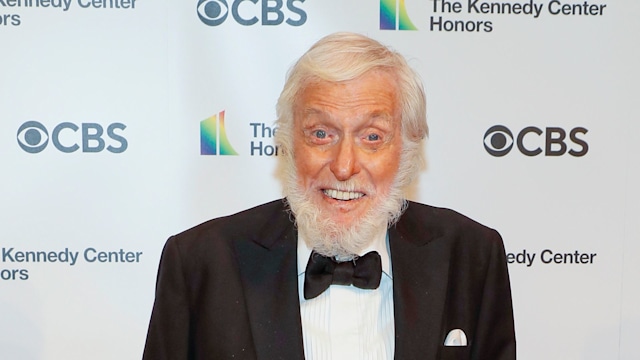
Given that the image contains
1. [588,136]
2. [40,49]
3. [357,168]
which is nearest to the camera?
[357,168]

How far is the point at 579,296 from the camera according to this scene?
2727 millimetres

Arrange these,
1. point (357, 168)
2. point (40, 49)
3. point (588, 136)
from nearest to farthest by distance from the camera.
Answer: point (357, 168), point (40, 49), point (588, 136)

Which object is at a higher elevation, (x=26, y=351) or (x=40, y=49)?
(x=40, y=49)

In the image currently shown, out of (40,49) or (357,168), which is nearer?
(357,168)

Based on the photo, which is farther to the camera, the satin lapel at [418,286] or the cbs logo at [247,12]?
the cbs logo at [247,12]

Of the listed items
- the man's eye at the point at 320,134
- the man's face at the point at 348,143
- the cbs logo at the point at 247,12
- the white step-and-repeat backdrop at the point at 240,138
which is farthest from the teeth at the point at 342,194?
the cbs logo at the point at 247,12

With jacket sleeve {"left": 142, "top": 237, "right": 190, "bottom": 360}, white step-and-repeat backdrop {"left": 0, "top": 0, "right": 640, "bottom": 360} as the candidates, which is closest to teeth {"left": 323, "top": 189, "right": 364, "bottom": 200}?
jacket sleeve {"left": 142, "top": 237, "right": 190, "bottom": 360}

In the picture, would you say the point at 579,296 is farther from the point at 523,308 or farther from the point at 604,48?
the point at 604,48

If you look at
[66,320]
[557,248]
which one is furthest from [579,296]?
[66,320]

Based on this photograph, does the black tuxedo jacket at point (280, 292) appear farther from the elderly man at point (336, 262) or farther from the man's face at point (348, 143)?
the man's face at point (348, 143)

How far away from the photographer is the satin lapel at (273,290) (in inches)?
66.0

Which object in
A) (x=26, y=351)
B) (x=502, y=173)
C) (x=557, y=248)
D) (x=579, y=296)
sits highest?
(x=502, y=173)

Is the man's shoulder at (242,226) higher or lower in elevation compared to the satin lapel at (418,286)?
higher

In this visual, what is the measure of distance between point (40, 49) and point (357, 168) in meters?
1.43
